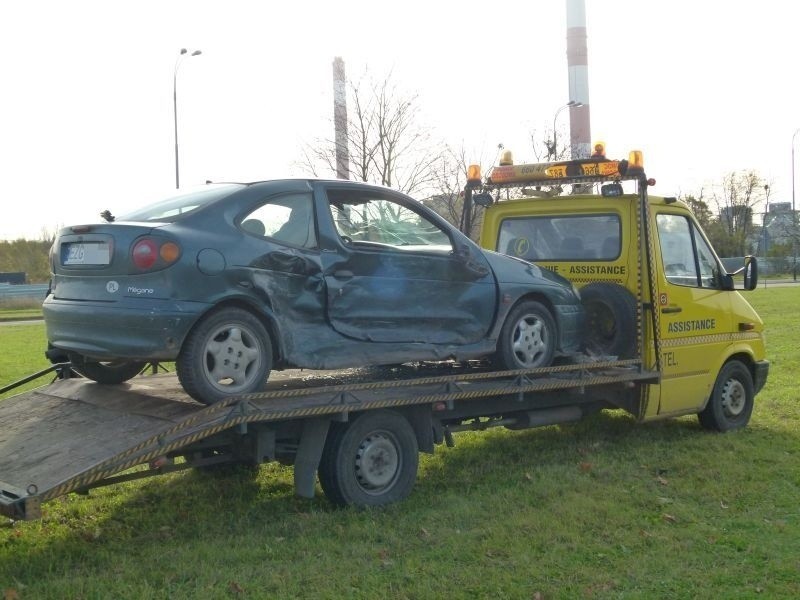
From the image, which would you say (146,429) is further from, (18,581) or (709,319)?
(709,319)

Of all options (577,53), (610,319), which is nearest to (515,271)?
(610,319)

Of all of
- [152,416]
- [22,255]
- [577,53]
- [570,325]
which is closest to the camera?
[152,416]

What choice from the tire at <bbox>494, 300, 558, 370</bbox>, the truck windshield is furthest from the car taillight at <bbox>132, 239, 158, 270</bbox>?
the truck windshield

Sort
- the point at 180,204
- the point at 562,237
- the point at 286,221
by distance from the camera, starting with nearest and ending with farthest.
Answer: the point at 180,204, the point at 286,221, the point at 562,237

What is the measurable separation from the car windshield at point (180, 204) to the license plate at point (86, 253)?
323mm

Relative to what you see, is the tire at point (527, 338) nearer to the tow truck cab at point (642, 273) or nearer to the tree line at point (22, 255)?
the tow truck cab at point (642, 273)

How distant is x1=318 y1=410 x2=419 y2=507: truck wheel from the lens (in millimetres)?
5836

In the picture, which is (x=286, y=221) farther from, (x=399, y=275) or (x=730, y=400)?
(x=730, y=400)

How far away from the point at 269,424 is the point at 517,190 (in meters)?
4.37

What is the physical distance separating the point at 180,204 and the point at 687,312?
491 centimetres

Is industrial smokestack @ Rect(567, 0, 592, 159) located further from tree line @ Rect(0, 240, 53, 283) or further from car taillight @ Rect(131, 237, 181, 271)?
car taillight @ Rect(131, 237, 181, 271)

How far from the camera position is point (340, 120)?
2975cm

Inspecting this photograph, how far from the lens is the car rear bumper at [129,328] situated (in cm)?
506

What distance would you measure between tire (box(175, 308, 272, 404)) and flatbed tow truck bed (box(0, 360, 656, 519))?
142 millimetres
